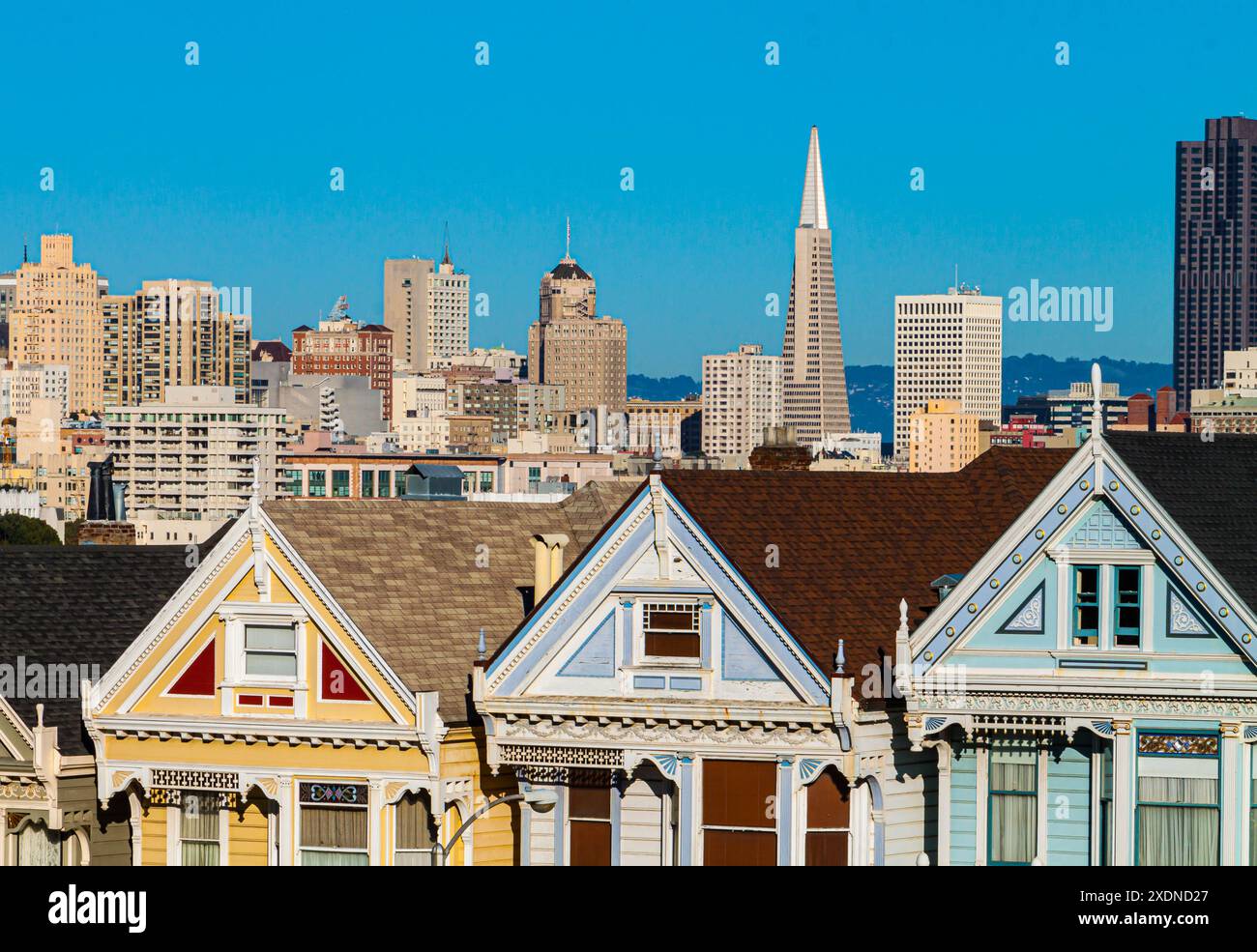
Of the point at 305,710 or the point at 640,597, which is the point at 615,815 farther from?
the point at 305,710

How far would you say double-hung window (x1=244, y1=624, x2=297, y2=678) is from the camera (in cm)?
3045

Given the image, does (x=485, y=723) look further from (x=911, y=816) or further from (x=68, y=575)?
(x=68, y=575)

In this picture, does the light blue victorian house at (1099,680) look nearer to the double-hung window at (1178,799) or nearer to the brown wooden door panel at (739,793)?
the double-hung window at (1178,799)

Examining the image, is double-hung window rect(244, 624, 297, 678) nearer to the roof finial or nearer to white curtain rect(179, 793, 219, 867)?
white curtain rect(179, 793, 219, 867)

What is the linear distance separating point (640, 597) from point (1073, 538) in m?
4.51

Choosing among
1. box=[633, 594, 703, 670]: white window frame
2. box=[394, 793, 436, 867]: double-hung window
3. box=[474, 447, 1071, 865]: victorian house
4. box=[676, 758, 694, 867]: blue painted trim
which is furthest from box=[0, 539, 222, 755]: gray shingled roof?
box=[676, 758, 694, 867]: blue painted trim

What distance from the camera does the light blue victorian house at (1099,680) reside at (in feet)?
85.4

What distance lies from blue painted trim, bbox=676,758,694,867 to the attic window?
1.09 m

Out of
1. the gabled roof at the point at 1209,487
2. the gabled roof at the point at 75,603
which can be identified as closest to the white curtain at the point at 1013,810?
the gabled roof at the point at 1209,487

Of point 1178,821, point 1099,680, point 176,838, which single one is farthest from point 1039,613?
point 176,838

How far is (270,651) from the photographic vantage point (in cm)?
3055
